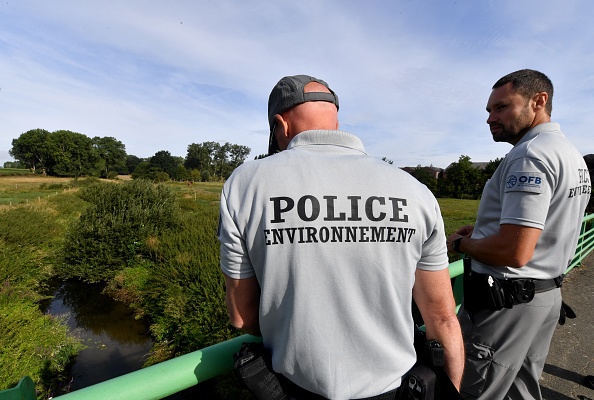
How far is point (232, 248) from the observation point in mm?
1089

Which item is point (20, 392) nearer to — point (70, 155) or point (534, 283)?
point (534, 283)

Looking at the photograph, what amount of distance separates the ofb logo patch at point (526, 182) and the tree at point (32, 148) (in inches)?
4235

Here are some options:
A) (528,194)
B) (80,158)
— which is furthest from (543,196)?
(80,158)

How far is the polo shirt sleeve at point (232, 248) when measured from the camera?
1.07m

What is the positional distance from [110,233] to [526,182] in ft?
48.6

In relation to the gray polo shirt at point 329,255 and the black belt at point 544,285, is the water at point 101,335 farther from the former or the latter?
the gray polo shirt at point 329,255

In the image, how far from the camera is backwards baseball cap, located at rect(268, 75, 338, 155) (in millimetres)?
1250

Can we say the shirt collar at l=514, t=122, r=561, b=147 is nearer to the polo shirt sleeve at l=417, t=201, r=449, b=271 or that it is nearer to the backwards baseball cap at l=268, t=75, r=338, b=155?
the polo shirt sleeve at l=417, t=201, r=449, b=271

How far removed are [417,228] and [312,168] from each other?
0.40 meters

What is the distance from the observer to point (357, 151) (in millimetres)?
1176

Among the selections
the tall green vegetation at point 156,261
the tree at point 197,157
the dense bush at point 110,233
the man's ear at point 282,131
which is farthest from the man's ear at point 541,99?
the tree at point 197,157

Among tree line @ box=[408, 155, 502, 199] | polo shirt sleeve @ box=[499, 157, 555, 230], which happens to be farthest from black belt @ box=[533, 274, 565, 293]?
tree line @ box=[408, 155, 502, 199]

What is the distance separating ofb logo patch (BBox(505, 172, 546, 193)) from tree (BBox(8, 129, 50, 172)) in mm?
107561

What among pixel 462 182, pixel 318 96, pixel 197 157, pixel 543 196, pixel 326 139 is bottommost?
pixel 543 196
